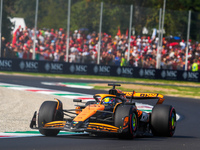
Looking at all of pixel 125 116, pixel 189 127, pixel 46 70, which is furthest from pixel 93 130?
pixel 46 70

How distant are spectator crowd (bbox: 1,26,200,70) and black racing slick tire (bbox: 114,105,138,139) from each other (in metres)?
26.1

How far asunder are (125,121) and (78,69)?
997 inches

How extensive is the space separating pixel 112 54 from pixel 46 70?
562 cm

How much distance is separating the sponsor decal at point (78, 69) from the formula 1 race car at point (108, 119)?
23.4 m

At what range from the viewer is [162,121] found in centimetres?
1076

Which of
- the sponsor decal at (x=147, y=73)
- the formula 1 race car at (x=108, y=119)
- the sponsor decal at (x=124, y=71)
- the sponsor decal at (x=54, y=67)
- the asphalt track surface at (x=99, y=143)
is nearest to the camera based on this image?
the asphalt track surface at (x=99, y=143)

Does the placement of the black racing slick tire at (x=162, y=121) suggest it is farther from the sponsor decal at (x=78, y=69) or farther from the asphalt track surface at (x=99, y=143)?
the sponsor decal at (x=78, y=69)

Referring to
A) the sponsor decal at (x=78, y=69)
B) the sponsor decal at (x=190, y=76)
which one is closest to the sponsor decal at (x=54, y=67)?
the sponsor decal at (x=78, y=69)

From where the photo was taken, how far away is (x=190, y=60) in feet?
129

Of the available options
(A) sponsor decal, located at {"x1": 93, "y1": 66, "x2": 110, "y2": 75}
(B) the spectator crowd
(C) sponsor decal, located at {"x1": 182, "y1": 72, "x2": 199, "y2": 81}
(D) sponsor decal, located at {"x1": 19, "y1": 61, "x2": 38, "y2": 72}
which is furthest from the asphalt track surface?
(B) the spectator crowd

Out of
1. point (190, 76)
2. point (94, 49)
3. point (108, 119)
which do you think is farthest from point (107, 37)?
point (108, 119)

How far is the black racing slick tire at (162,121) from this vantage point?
10695 millimetres

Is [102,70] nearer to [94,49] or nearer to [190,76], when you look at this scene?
[94,49]

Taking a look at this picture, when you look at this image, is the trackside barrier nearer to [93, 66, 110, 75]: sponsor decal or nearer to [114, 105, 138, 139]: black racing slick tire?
[93, 66, 110, 75]: sponsor decal
